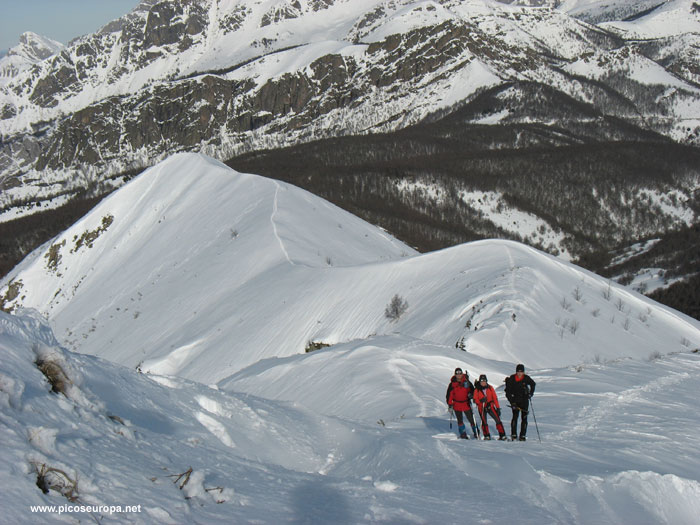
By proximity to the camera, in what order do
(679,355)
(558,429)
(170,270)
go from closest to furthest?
(558,429) < (679,355) < (170,270)

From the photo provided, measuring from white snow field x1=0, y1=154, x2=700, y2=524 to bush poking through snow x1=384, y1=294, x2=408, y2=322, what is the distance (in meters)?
0.28

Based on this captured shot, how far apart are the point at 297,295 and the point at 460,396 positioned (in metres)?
19.3

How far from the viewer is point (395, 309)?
28625 millimetres

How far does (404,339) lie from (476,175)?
16810 cm

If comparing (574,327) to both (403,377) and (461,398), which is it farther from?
(461,398)

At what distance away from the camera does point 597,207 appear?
173500 mm

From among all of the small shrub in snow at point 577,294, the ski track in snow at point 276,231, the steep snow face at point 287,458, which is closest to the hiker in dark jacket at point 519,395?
the steep snow face at point 287,458

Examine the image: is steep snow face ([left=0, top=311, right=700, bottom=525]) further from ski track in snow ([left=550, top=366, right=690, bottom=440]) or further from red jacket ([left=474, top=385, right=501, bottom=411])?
red jacket ([left=474, top=385, right=501, bottom=411])

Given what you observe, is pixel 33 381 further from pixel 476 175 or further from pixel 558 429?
pixel 476 175

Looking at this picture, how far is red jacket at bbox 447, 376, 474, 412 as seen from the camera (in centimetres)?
1165

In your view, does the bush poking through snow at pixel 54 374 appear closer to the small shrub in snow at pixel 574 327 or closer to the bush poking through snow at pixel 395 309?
the bush poking through snow at pixel 395 309

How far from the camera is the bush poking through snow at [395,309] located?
28467mm

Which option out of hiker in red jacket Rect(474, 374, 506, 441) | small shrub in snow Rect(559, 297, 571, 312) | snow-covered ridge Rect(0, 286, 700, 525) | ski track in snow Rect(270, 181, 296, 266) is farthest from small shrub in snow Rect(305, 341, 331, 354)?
hiker in red jacket Rect(474, 374, 506, 441)

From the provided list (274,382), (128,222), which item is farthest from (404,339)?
(128,222)
